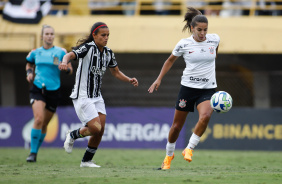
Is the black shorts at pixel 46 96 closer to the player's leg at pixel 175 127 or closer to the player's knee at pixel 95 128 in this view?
the player's knee at pixel 95 128

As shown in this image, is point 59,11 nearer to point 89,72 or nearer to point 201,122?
point 89,72

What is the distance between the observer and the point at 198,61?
8.06 m

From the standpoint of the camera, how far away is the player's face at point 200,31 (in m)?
7.87

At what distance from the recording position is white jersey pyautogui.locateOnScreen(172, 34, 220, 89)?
802 centimetres

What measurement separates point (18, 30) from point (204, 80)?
41.6ft

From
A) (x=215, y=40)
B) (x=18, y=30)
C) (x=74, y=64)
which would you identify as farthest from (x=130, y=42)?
(x=215, y=40)

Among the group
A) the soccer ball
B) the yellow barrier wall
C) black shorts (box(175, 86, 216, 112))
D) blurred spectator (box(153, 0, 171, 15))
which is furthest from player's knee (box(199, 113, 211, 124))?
blurred spectator (box(153, 0, 171, 15))

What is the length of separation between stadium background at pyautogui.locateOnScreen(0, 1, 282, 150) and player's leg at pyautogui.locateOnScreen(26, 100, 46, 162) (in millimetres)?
7667

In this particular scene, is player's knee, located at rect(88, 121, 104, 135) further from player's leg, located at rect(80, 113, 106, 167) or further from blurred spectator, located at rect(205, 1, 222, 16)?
blurred spectator, located at rect(205, 1, 222, 16)

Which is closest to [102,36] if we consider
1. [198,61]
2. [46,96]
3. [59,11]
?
[198,61]

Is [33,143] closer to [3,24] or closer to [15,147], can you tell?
[15,147]

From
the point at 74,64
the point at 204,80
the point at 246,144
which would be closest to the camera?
the point at 204,80

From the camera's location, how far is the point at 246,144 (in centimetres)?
1505

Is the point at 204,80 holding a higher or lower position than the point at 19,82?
higher
